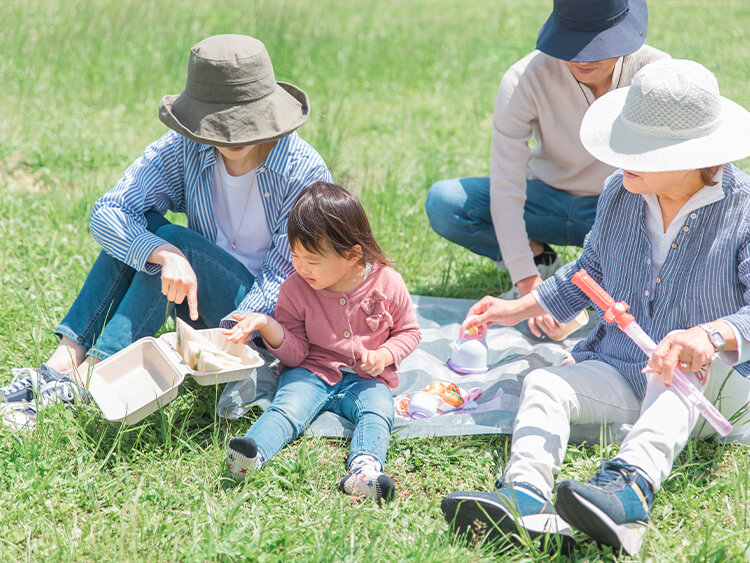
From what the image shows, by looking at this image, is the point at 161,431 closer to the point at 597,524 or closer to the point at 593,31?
the point at 597,524

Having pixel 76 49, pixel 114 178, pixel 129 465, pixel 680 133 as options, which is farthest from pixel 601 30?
pixel 76 49

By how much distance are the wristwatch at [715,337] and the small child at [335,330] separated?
2.95ft

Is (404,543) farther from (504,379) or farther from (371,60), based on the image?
(371,60)

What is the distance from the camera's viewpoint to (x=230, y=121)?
2.49 metres

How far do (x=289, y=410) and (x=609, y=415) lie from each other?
0.92m

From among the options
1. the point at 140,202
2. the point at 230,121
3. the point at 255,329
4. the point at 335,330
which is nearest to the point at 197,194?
the point at 140,202

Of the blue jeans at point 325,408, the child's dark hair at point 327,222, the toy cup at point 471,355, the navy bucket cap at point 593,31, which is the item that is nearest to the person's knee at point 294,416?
the blue jeans at point 325,408

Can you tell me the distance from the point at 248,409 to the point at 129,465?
40 cm

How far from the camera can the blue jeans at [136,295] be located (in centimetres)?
258

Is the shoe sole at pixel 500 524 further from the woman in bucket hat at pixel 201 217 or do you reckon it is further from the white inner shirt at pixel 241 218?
the white inner shirt at pixel 241 218

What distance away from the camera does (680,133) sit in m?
2.06

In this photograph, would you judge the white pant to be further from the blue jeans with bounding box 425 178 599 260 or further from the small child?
the blue jeans with bounding box 425 178 599 260

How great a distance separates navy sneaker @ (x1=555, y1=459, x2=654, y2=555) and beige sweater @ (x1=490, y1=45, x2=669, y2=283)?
129 centimetres

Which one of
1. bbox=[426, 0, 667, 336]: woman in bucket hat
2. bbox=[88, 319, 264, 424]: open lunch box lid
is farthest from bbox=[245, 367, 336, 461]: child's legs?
bbox=[426, 0, 667, 336]: woman in bucket hat
